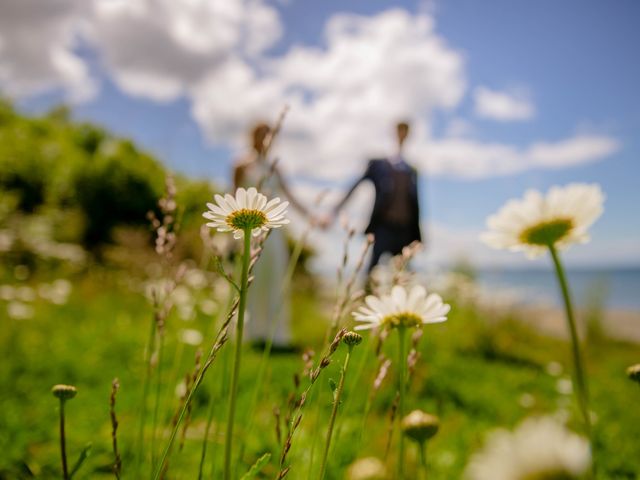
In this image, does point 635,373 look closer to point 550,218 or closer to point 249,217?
point 550,218

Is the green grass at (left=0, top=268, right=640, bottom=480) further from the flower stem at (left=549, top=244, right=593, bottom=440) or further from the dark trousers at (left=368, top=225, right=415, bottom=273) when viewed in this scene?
the dark trousers at (left=368, top=225, right=415, bottom=273)

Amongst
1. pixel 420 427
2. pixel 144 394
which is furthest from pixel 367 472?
pixel 144 394

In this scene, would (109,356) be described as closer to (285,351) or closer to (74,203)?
(285,351)

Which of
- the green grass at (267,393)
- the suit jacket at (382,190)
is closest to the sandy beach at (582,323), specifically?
the green grass at (267,393)

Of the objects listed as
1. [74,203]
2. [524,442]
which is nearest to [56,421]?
[524,442]

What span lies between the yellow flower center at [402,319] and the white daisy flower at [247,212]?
216mm

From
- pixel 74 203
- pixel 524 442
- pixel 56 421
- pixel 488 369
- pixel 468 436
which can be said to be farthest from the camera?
pixel 74 203

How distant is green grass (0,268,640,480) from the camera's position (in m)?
1.46

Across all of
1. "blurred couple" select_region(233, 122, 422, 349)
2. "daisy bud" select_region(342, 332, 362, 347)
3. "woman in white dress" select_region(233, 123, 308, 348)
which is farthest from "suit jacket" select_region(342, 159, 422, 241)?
"daisy bud" select_region(342, 332, 362, 347)

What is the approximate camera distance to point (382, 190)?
4.49 metres

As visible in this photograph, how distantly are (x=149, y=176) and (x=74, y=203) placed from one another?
226cm

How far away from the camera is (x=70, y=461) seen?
154cm

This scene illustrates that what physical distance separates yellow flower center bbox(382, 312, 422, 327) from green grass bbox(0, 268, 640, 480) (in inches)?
5.6

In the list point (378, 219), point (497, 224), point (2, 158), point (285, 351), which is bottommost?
point (285, 351)
